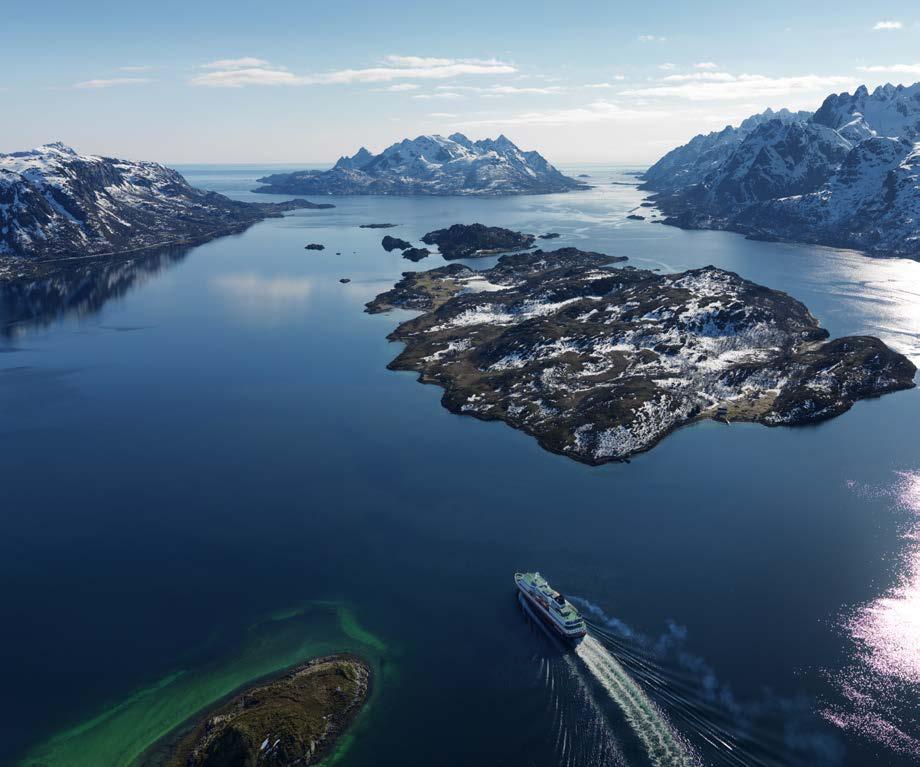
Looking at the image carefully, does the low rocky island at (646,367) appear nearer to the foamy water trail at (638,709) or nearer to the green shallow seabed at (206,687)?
the foamy water trail at (638,709)

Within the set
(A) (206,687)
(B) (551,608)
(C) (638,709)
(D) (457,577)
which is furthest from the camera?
(D) (457,577)

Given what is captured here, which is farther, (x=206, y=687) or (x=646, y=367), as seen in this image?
(x=646, y=367)

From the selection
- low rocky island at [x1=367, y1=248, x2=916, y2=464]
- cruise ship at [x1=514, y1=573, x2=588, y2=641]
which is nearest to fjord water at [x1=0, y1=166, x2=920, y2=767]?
cruise ship at [x1=514, y1=573, x2=588, y2=641]

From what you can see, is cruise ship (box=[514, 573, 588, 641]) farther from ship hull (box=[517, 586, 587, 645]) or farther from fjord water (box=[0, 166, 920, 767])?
fjord water (box=[0, 166, 920, 767])

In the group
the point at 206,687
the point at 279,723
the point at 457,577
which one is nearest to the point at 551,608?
the point at 457,577

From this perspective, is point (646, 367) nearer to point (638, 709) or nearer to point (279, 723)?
point (638, 709)
